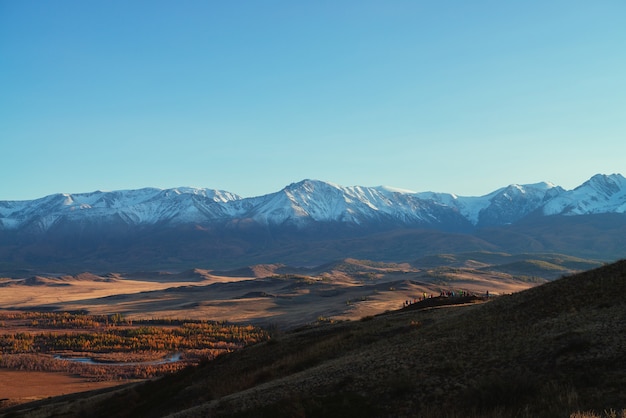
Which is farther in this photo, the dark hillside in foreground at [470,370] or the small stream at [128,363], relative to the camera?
the small stream at [128,363]

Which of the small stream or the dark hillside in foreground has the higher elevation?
the dark hillside in foreground

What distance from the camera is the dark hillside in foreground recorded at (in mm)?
13250

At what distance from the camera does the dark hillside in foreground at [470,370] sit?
43.5 ft

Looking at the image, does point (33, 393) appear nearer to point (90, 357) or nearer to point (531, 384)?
point (90, 357)

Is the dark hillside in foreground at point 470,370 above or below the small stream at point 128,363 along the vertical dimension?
above

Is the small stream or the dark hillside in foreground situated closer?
the dark hillside in foreground

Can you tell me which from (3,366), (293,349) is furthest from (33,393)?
(293,349)

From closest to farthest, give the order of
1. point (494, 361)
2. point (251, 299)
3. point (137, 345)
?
point (494, 361), point (137, 345), point (251, 299)

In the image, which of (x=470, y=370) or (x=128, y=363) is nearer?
(x=470, y=370)

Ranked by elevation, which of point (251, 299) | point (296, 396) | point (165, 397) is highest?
point (296, 396)

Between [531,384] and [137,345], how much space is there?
71.7 metres

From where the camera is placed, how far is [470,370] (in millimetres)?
15672

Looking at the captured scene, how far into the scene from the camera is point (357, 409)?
47.6ft

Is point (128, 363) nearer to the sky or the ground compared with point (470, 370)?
nearer to the ground
